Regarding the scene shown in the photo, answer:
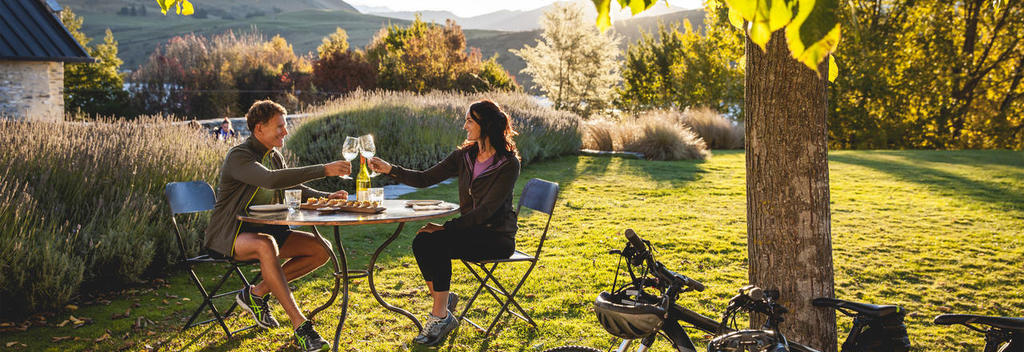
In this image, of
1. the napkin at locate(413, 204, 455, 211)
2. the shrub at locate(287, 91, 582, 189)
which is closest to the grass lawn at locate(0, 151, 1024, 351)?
the napkin at locate(413, 204, 455, 211)

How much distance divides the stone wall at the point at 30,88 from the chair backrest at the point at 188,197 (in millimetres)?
14662

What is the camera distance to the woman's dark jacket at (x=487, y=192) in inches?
153

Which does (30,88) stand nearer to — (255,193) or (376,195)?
(255,193)

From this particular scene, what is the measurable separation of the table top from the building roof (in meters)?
15.3

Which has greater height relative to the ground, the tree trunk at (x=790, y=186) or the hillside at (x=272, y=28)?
the hillside at (x=272, y=28)

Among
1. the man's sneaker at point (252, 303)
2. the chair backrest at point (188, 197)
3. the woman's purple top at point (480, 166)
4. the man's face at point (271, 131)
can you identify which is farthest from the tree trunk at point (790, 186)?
the chair backrest at point (188, 197)

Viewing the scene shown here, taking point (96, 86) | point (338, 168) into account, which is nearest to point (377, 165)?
point (338, 168)

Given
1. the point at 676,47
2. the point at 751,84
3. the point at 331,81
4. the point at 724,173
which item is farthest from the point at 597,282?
the point at 676,47

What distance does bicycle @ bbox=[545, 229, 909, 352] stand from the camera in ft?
6.23

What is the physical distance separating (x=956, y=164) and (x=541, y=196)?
1286cm

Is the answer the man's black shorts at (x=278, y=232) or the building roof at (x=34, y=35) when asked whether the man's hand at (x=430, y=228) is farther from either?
the building roof at (x=34, y=35)

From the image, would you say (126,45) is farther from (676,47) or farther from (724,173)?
(724,173)

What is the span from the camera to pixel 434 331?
393 cm

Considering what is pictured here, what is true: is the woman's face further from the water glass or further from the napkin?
the water glass
